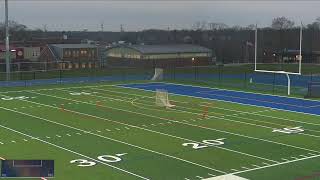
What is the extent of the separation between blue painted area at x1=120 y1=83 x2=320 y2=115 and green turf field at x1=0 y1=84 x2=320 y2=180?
1564mm

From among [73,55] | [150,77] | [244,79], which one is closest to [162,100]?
[150,77]

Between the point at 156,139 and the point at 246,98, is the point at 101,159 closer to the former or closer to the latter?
the point at 156,139

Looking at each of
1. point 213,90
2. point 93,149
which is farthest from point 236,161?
point 213,90

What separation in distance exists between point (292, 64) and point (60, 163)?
97.5 ft

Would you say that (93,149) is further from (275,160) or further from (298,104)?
(298,104)

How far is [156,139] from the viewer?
18.9 meters

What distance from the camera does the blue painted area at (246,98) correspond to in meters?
27.5

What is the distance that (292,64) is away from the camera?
41.9 meters

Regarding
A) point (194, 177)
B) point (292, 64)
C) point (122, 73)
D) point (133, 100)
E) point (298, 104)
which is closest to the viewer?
point (194, 177)

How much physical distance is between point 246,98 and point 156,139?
537 inches

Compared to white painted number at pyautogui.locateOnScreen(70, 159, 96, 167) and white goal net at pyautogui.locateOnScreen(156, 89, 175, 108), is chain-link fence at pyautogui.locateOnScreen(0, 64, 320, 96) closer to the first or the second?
white goal net at pyautogui.locateOnScreen(156, 89, 175, 108)

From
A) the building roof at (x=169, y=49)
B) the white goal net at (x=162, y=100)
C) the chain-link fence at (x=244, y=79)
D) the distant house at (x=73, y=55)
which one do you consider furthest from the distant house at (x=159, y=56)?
the white goal net at (x=162, y=100)

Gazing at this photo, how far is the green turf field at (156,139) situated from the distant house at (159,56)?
1508 inches

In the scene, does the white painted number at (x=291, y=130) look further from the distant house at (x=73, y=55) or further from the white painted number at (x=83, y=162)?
the distant house at (x=73, y=55)
